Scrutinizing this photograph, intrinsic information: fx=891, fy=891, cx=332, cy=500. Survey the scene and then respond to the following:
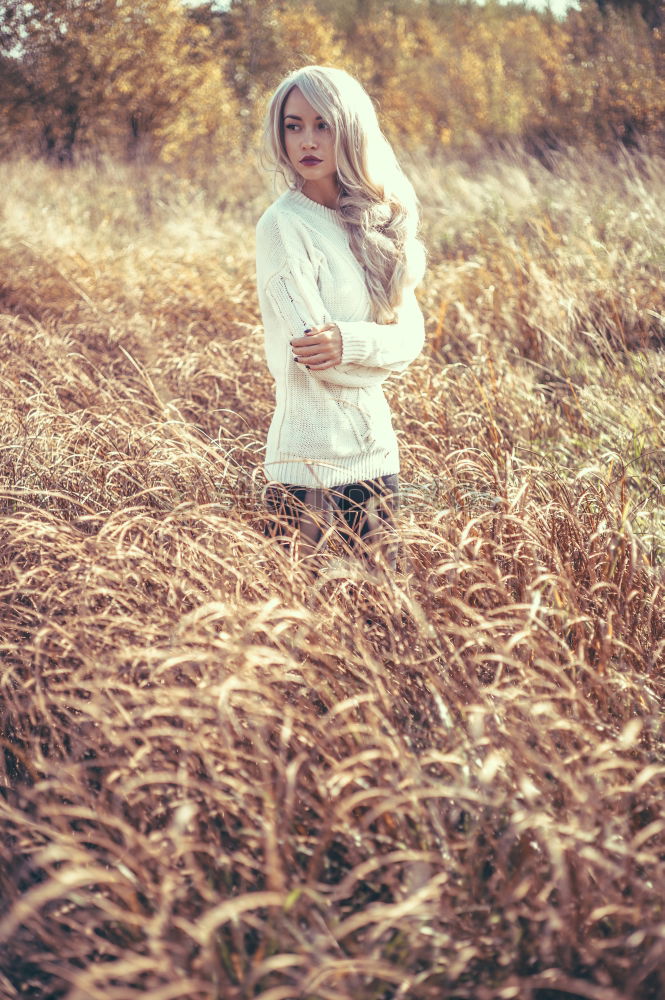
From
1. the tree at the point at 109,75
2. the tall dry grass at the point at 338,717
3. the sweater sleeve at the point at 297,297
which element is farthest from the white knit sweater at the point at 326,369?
the tree at the point at 109,75

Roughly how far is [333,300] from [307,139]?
0.38 meters

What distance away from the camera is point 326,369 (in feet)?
6.64

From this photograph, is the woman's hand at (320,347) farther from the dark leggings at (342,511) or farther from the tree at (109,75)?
the tree at (109,75)

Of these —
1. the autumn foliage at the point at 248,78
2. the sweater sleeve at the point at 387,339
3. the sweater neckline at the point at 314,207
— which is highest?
the autumn foliage at the point at 248,78

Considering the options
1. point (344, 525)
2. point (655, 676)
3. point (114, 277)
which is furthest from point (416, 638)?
point (114, 277)

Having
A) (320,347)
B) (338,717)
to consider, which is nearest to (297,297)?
(320,347)

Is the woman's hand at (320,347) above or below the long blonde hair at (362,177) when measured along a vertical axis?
below

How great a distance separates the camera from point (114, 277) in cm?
525

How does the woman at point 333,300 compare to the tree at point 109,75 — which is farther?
the tree at point 109,75

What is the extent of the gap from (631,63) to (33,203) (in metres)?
6.32

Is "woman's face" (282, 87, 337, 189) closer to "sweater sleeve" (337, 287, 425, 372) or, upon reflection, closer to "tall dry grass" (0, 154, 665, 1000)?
"sweater sleeve" (337, 287, 425, 372)

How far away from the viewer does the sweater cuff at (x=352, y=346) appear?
78.7 inches

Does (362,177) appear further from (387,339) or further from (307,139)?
(387,339)

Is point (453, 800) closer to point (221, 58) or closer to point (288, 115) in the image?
point (288, 115)
